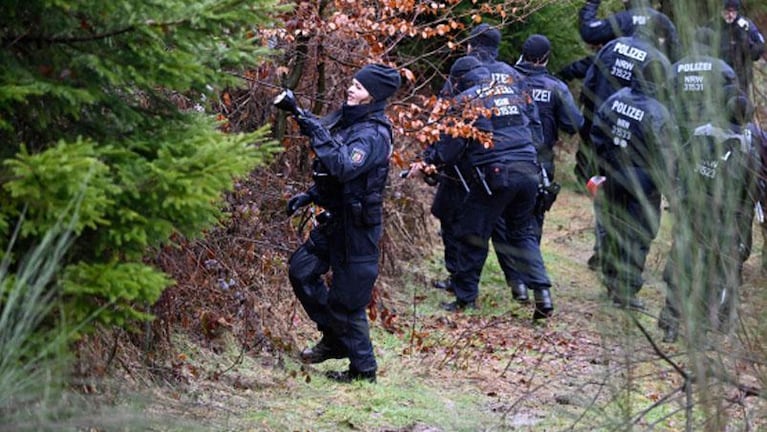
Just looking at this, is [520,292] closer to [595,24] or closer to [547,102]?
[547,102]

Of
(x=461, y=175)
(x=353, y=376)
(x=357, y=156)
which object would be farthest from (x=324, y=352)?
(x=461, y=175)

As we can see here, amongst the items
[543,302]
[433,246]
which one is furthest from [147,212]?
[433,246]

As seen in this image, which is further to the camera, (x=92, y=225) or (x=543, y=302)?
(x=543, y=302)

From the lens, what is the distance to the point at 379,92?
7.03 m

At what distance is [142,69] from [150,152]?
1.01 feet

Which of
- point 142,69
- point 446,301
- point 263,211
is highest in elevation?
point 142,69

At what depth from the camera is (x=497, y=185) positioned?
9953 millimetres

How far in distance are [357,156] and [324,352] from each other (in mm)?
1531

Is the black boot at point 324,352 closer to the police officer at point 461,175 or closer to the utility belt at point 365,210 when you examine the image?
the utility belt at point 365,210

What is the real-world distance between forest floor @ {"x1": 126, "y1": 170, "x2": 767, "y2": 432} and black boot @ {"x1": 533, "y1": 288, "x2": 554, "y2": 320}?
0.12 m

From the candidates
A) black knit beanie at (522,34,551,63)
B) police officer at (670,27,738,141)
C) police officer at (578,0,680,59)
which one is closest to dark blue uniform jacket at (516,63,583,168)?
black knit beanie at (522,34,551,63)

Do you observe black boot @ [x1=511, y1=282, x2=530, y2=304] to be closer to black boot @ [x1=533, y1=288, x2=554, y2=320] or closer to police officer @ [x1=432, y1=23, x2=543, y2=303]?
police officer @ [x1=432, y1=23, x2=543, y2=303]

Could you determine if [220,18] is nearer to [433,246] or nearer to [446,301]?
[446,301]

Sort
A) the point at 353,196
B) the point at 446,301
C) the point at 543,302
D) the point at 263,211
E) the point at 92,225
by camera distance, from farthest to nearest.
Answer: the point at 446,301 < the point at 543,302 < the point at 263,211 < the point at 353,196 < the point at 92,225
